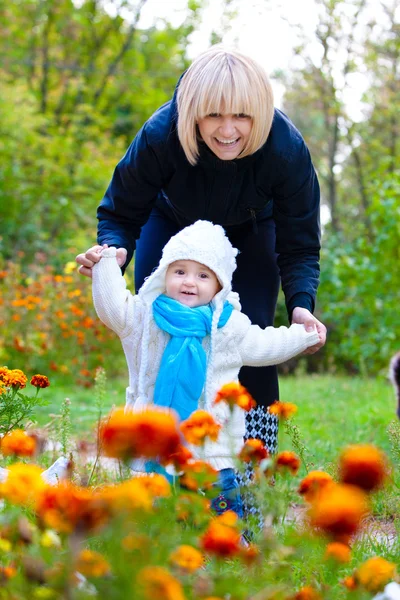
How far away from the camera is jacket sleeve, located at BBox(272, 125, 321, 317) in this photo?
9.20ft

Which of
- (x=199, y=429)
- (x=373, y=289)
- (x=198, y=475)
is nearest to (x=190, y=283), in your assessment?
(x=199, y=429)

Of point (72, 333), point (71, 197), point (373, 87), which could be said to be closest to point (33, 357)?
point (72, 333)

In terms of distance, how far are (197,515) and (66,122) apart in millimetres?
11555

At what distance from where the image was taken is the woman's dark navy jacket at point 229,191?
2.78 meters

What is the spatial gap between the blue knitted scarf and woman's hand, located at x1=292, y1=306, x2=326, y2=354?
27cm

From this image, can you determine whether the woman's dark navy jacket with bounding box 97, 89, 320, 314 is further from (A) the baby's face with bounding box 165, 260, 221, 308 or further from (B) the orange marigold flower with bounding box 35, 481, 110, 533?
(B) the orange marigold flower with bounding box 35, 481, 110, 533

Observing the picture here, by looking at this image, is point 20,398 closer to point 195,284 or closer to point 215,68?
point 195,284

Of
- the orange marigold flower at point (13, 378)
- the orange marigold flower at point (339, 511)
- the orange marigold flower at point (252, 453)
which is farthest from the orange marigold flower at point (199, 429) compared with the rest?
the orange marigold flower at point (13, 378)

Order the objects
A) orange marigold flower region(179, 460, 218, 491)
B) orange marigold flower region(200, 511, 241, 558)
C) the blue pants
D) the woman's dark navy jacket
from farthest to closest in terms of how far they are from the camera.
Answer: the blue pants → the woman's dark navy jacket → orange marigold flower region(179, 460, 218, 491) → orange marigold flower region(200, 511, 241, 558)

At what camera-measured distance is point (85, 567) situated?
→ 1112 millimetres

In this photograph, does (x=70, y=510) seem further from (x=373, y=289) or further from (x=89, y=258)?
(x=373, y=289)

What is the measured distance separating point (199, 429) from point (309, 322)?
1.16 metres

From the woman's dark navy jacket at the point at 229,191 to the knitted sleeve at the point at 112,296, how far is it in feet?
0.77

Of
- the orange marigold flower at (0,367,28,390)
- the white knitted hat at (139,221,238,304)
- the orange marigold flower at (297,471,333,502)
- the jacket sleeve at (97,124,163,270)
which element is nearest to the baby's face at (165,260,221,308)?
the white knitted hat at (139,221,238,304)
